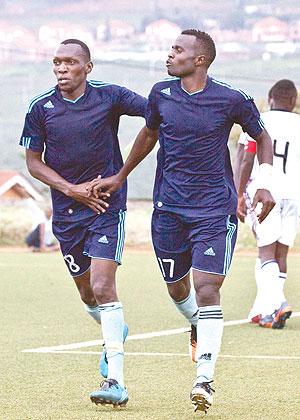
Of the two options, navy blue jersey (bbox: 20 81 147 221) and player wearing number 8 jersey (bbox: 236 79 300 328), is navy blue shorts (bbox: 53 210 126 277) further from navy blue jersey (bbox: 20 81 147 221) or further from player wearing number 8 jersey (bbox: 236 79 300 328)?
player wearing number 8 jersey (bbox: 236 79 300 328)

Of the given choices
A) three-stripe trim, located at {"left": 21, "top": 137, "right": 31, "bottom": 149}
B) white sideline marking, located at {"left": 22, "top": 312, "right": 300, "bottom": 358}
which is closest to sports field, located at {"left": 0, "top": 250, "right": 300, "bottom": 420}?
white sideline marking, located at {"left": 22, "top": 312, "right": 300, "bottom": 358}

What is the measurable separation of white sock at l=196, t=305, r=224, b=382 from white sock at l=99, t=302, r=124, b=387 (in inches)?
20.6

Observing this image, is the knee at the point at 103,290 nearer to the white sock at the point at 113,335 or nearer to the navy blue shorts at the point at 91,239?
the white sock at the point at 113,335

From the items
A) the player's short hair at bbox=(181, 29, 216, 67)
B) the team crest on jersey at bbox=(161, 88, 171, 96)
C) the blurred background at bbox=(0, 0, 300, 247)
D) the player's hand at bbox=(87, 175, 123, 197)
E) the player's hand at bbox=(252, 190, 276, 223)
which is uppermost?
the player's short hair at bbox=(181, 29, 216, 67)

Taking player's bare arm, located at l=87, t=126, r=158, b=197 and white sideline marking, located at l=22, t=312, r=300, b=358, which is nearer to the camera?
player's bare arm, located at l=87, t=126, r=158, b=197

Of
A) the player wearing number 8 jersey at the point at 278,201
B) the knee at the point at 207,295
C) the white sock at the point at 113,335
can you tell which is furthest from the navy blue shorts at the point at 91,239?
the player wearing number 8 jersey at the point at 278,201

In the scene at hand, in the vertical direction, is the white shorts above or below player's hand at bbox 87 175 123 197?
below

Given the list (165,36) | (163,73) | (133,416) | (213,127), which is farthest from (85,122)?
(165,36)

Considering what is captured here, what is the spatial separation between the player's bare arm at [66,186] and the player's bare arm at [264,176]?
1.05 m

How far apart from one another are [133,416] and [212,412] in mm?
482

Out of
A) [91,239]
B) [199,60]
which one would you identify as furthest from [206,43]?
[91,239]

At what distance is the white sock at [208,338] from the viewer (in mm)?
8195

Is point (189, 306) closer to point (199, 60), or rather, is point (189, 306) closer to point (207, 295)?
point (207, 295)

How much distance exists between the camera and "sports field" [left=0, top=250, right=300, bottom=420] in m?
8.27
